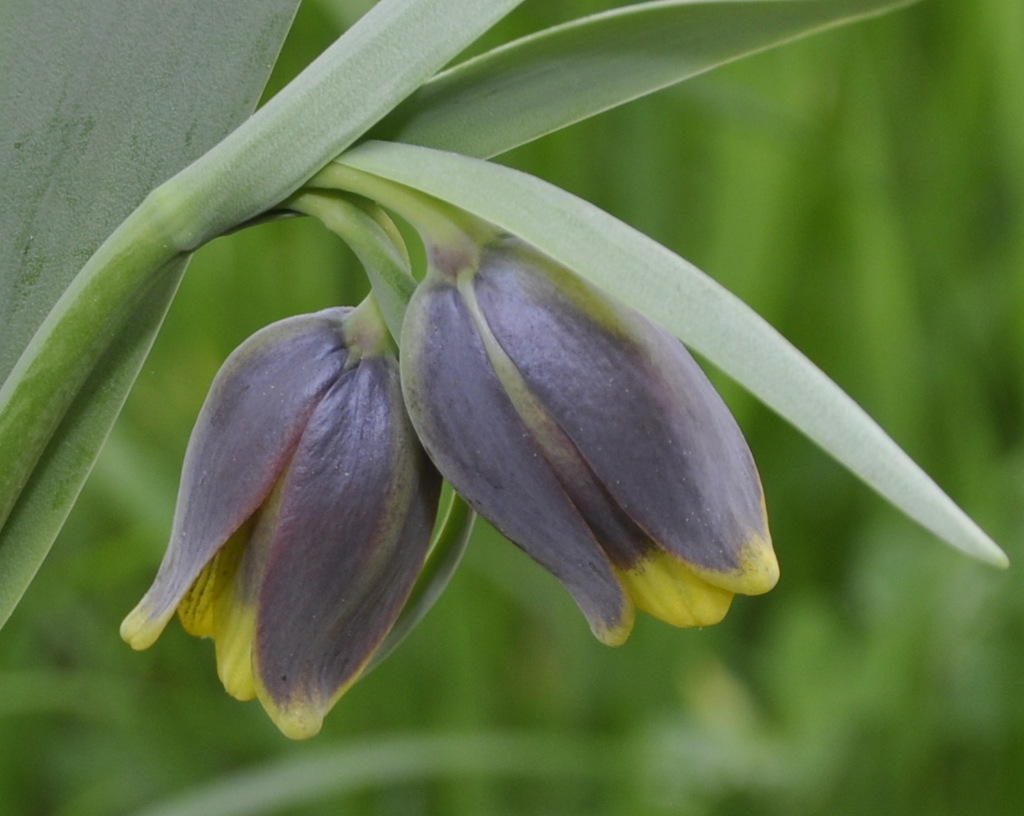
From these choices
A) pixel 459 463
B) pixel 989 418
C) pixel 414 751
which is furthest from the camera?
pixel 989 418

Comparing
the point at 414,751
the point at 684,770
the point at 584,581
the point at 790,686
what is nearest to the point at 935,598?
the point at 790,686

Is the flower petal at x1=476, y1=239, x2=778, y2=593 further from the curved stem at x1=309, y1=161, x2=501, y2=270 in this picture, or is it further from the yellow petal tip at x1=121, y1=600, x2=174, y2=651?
the yellow petal tip at x1=121, y1=600, x2=174, y2=651

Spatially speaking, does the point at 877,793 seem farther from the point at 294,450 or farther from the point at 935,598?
the point at 294,450

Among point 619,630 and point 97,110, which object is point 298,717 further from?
point 97,110

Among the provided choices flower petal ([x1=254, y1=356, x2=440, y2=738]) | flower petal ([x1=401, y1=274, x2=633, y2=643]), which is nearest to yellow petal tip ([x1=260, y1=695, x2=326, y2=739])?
flower petal ([x1=254, y1=356, x2=440, y2=738])

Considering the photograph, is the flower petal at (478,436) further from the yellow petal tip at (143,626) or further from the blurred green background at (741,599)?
the blurred green background at (741,599)

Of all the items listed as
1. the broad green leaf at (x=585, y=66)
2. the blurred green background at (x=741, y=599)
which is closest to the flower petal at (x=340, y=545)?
the broad green leaf at (x=585, y=66)
